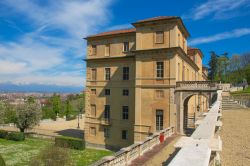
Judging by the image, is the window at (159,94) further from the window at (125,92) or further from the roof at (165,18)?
the roof at (165,18)

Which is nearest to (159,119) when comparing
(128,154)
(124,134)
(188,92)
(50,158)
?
(188,92)

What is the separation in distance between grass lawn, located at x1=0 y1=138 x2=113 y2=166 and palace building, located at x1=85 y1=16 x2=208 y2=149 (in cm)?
372

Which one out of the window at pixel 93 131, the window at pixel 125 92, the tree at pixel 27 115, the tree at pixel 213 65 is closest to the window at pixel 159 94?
the window at pixel 125 92

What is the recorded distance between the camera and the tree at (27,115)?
37234 millimetres

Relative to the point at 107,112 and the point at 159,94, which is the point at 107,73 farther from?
the point at 159,94

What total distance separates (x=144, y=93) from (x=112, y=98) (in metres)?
5.92

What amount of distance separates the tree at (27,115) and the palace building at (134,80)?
1021cm

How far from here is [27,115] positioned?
3741 cm

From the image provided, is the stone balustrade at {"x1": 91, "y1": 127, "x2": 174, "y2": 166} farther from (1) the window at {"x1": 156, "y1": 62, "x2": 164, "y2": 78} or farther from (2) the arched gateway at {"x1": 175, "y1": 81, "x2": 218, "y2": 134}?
(1) the window at {"x1": 156, "y1": 62, "x2": 164, "y2": 78}

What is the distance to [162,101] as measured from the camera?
85.4ft

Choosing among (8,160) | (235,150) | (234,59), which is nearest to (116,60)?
(8,160)

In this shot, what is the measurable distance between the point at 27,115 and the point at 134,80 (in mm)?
19276

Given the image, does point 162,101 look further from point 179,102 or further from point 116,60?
point 116,60

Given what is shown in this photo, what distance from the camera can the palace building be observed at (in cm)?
2570
